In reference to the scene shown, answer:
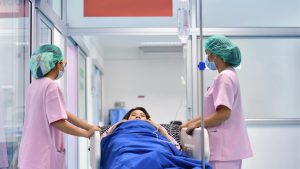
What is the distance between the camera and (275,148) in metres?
3.59

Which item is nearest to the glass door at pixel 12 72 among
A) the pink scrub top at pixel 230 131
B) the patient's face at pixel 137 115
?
the patient's face at pixel 137 115

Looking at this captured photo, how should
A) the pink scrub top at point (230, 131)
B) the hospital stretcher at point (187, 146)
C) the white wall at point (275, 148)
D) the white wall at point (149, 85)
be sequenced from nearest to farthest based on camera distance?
the hospital stretcher at point (187, 146)
the pink scrub top at point (230, 131)
the white wall at point (275, 148)
the white wall at point (149, 85)

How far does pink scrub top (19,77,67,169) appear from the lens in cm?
195

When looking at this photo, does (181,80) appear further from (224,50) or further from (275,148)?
(224,50)

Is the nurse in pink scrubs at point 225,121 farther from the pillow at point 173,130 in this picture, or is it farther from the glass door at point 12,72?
the glass door at point 12,72

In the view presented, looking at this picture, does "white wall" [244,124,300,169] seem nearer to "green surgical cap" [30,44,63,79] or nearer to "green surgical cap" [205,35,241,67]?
"green surgical cap" [205,35,241,67]

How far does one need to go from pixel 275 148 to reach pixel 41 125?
8.01 feet

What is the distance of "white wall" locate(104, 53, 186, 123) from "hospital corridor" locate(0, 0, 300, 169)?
31.1 inches

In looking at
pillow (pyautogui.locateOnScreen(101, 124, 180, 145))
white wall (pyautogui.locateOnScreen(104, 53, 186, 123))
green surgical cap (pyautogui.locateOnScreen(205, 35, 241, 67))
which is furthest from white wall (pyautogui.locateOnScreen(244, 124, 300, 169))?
white wall (pyautogui.locateOnScreen(104, 53, 186, 123))

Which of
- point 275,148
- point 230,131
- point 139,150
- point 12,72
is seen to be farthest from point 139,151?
point 275,148

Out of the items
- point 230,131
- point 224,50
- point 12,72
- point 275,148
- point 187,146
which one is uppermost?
point 224,50

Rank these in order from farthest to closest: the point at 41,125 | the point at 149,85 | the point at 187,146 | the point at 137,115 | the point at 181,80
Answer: the point at 149,85 < the point at 181,80 < the point at 137,115 < the point at 187,146 < the point at 41,125

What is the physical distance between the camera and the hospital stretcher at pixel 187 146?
6.23 feet

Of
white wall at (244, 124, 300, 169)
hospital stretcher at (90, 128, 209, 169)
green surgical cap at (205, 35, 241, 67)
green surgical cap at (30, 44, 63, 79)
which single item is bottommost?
white wall at (244, 124, 300, 169)
